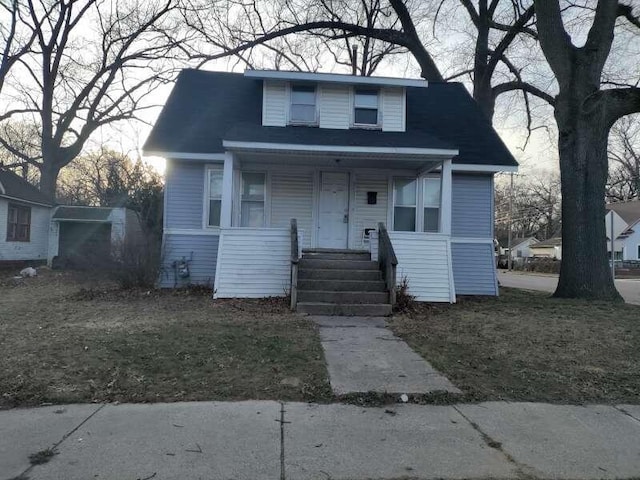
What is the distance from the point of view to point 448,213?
11.1m

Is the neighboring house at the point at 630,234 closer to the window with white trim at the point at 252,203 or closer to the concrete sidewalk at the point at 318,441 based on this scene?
the window with white trim at the point at 252,203

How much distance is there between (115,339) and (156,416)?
268 centimetres

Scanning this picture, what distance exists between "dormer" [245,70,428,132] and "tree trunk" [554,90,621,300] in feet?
13.6

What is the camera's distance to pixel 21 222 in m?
21.5

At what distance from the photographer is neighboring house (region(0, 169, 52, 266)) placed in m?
19.9

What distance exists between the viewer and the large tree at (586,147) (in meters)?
11.4

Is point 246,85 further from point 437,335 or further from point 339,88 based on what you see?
point 437,335

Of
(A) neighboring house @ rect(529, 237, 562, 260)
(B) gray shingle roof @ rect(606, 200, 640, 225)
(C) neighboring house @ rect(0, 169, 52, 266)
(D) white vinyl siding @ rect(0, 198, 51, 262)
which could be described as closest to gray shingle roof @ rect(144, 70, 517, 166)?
(C) neighboring house @ rect(0, 169, 52, 266)

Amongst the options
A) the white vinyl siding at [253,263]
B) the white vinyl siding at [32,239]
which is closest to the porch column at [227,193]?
the white vinyl siding at [253,263]

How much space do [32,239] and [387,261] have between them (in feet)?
62.9

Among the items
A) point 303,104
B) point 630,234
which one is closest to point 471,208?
point 303,104

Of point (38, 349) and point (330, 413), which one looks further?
point (38, 349)

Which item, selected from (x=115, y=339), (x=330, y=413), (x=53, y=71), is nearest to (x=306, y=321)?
(x=115, y=339)

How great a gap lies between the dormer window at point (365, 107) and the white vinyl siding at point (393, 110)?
0.23 metres
